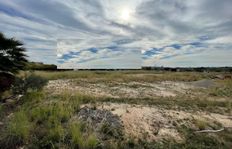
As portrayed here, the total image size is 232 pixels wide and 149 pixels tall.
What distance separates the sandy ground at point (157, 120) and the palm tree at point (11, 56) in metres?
4.88

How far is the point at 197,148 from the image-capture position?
254 inches

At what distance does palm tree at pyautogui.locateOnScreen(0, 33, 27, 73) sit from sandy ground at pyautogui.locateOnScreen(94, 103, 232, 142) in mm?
4881

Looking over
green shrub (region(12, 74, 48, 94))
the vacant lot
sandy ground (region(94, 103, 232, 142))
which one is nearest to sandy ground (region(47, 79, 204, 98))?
green shrub (region(12, 74, 48, 94))

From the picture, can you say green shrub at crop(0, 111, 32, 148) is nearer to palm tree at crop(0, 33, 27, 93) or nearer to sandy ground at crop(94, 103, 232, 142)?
sandy ground at crop(94, 103, 232, 142)

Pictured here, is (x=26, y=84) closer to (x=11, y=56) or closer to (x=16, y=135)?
(x=11, y=56)

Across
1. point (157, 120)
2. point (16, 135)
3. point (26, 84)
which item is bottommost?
point (157, 120)

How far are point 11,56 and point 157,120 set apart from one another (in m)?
7.57

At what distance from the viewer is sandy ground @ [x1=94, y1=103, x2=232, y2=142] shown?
282 inches

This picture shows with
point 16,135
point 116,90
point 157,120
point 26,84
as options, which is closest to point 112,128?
point 157,120

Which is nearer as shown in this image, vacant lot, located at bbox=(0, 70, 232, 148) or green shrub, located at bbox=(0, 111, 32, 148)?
green shrub, located at bbox=(0, 111, 32, 148)

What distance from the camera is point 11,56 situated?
11906 millimetres

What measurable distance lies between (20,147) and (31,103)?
12.7ft

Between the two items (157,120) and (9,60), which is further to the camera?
(9,60)

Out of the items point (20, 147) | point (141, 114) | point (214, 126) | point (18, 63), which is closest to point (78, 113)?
point (141, 114)
